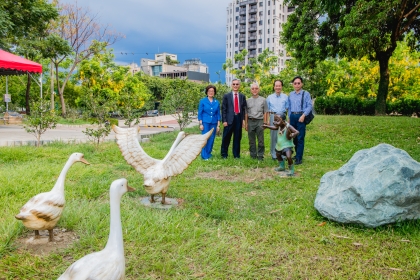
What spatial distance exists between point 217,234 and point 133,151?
1.54 meters

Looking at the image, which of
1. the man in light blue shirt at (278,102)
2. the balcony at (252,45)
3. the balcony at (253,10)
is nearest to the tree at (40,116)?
the man in light blue shirt at (278,102)

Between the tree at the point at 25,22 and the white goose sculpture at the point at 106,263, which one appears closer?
the white goose sculpture at the point at 106,263

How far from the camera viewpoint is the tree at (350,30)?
10.0 m

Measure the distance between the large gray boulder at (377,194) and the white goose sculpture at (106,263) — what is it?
2.38m

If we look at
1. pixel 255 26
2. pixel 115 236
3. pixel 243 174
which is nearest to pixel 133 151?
pixel 115 236

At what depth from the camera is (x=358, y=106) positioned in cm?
1955

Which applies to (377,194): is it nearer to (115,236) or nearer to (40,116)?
(115,236)

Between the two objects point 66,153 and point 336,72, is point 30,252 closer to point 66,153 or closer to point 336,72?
point 66,153

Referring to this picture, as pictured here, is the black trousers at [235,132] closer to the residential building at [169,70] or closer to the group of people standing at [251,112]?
the group of people standing at [251,112]

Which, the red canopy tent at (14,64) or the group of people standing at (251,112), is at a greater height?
the red canopy tent at (14,64)

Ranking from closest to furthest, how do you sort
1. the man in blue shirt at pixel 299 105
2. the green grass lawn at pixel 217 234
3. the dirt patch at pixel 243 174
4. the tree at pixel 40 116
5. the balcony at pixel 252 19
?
the green grass lawn at pixel 217 234, the dirt patch at pixel 243 174, the man in blue shirt at pixel 299 105, the tree at pixel 40 116, the balcony at pixel 252 19

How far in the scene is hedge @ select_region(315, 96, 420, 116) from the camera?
1896 cm

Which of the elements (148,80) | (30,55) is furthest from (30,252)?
(148,80)

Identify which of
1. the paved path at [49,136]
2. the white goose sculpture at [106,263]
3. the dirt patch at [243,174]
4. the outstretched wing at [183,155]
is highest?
the outstretched wing at [183,155]
